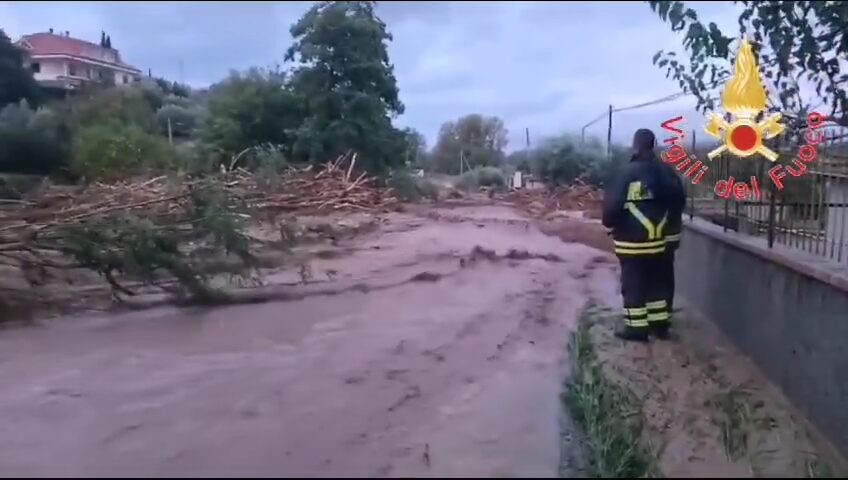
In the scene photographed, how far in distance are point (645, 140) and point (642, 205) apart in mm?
500

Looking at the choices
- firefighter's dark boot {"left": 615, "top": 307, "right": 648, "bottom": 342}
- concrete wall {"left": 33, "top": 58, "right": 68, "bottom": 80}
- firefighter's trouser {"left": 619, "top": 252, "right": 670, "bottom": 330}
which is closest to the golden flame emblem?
firefighter's trouser {"left": 619, "top": 252, "right": 670, "bottom": 330}

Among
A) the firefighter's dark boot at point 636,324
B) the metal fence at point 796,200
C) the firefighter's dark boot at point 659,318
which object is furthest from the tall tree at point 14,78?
the metal fence at point 796,200

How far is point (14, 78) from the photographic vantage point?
945 centimetres

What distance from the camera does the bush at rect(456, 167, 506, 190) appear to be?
37.6 meters

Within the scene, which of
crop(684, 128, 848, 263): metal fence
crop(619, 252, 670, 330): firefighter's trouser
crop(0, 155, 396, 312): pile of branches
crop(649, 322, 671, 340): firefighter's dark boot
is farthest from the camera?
crop(0, 155, 396, 312): pile of branches

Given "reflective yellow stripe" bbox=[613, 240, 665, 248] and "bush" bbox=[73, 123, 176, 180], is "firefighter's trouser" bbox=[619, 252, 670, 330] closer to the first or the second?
"reflective yellow stripe" bbox=[613, 240, 665, 248]

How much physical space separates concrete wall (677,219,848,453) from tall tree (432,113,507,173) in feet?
123

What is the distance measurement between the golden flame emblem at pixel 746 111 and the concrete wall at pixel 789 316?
0.78m

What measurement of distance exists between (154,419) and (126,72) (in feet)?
35.7

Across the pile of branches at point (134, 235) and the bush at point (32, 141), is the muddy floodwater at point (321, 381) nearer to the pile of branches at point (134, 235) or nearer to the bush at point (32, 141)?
the pile of branches at point (134, 235)

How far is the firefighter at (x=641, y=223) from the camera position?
22.2 feet

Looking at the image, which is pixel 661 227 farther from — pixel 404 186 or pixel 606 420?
pixel 404 186

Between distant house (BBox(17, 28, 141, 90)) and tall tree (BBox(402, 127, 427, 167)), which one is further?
tall tree (BBox(402, 127, 427, 167))

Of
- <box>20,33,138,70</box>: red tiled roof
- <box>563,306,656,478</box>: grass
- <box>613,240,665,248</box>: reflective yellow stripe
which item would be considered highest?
<box>20,33,138,70</box>: red tiled roof
